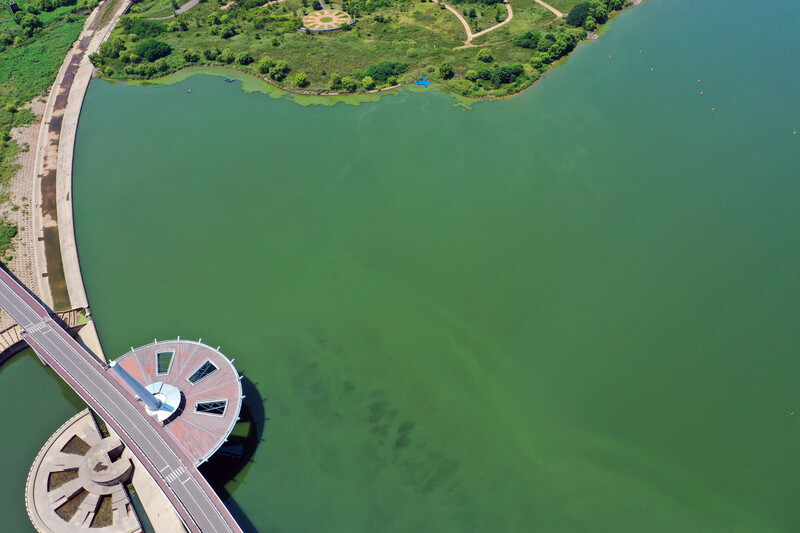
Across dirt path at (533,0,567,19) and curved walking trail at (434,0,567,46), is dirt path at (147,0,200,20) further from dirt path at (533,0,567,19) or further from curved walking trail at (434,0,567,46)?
dirt path at (533,0,567,19)

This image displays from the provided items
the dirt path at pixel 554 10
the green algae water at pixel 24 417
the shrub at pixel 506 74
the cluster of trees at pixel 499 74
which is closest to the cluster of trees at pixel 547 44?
the shrub at pixel 506 74

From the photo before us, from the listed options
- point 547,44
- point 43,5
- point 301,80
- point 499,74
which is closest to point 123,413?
point 301,80

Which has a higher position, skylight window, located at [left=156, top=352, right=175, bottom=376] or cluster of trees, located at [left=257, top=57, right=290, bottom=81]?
cluster of trees, located at [left=257, top=57, right=290, bottom=81]

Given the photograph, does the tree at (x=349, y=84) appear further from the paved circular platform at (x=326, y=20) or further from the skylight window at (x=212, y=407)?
the skylight window at (x=212, y=407)

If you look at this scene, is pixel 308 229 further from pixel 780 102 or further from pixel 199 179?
pixel 780 102

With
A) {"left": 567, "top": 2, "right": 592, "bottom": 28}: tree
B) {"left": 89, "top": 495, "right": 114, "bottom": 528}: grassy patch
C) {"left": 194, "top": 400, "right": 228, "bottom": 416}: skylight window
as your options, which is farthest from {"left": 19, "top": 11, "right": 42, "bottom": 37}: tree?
{"left": 567, "top": 2, "right": 592, "bottom": 28}: tree

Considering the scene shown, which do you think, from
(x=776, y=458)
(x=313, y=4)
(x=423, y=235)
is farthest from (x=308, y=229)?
(x=313, y=4)
